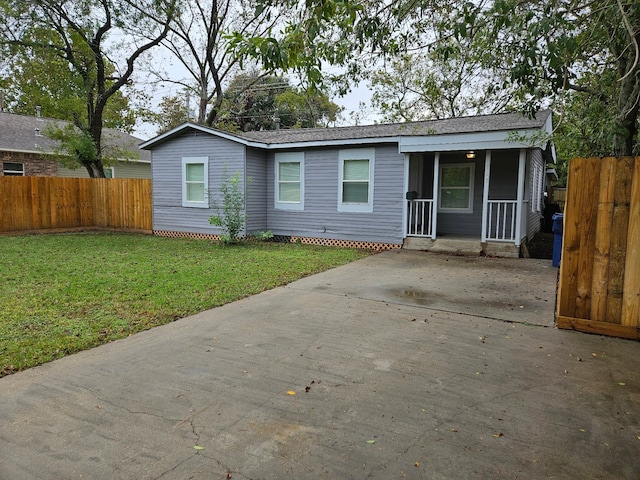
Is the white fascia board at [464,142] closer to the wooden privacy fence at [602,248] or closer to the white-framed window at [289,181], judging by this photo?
the white-framed window at [289,181]

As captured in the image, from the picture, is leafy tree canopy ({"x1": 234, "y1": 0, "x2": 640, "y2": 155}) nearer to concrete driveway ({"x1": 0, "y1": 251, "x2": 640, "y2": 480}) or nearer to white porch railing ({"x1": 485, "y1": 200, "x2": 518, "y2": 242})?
concrete driveway ({"x1": 0, "y1": 251, "x2": 640, "y2": 480})

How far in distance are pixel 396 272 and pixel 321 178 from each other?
16.2ft

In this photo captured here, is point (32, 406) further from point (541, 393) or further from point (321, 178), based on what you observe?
point (321, 178)

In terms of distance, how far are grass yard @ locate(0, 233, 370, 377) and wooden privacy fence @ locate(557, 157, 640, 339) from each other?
161 inches

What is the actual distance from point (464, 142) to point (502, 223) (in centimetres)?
268

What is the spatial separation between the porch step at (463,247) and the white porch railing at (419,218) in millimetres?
277

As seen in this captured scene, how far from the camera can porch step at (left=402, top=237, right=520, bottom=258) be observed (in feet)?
31.6

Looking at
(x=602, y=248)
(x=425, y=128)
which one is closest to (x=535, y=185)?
(x=425, y=128)

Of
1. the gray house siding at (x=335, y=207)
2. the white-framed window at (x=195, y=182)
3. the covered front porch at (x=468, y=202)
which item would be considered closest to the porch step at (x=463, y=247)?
the covered front porch at (x=468, y=202)

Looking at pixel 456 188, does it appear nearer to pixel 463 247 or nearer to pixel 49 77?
pixel 463 247

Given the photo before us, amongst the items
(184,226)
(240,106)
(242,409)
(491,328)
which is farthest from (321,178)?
(240,106)

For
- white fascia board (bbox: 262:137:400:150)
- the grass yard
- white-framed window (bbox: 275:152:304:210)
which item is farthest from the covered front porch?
white-framed window (bbox: 275:152:304:210)

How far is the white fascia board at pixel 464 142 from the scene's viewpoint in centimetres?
899

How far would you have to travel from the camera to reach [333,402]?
2898 millimetres
